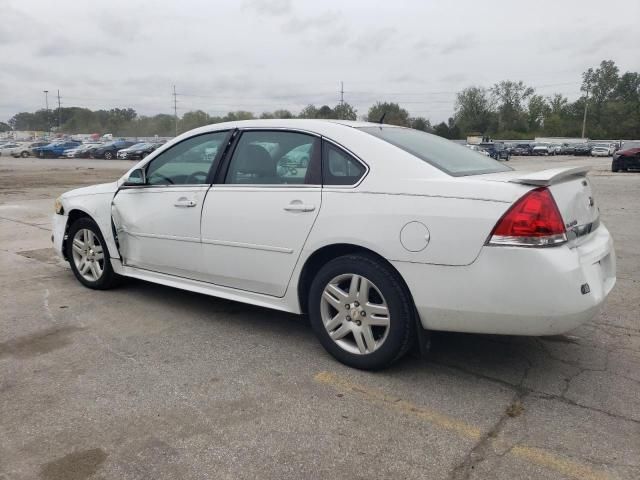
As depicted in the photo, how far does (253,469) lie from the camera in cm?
250

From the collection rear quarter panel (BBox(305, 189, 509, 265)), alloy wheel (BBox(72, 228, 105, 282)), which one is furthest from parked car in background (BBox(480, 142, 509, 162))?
rear quarter panel (BBox(305, 189, 509, 265))

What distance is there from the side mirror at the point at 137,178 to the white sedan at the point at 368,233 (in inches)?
0.8

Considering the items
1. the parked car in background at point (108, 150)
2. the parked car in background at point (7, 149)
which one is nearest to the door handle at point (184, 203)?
the parked car in background at point (108, 150)

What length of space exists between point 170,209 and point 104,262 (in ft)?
3.72

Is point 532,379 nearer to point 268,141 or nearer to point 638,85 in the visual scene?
point 268,141

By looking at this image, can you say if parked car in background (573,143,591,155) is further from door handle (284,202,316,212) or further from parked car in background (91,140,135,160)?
door handle (284,202,316,212)

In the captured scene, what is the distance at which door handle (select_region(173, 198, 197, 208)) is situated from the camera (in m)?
4.24

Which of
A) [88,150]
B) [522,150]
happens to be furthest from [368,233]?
[522,150]

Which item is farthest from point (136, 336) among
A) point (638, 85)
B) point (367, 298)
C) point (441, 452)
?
point (638, 85)

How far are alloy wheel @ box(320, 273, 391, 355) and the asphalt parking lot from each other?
0.20 m

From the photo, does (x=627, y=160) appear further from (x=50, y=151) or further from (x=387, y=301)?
(x=50, y=151)

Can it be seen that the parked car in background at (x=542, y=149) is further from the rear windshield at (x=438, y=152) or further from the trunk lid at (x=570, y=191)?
the trunk lid at (x=570, y=191)

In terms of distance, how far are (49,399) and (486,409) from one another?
2436mm

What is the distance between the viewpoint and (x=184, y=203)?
4305mm
